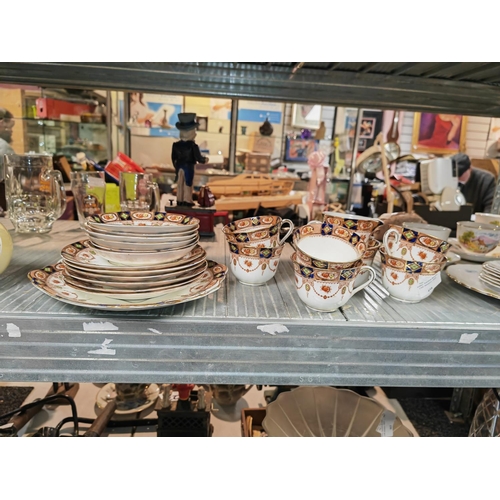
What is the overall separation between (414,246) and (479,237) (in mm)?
330

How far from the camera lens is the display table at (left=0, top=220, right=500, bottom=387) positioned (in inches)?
19.4

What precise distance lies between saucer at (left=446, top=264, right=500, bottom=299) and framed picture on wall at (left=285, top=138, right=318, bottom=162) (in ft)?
9.33

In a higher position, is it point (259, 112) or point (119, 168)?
point (259, 112)

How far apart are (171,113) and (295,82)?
7.85ft

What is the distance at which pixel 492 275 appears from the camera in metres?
0.65

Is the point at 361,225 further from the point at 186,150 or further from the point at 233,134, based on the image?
the point at 233,134

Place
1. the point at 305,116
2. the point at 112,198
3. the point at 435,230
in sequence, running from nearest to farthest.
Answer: the point at 435,230, the point at 112,198, the point at 305,116

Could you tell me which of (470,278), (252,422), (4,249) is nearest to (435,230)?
(470,278)

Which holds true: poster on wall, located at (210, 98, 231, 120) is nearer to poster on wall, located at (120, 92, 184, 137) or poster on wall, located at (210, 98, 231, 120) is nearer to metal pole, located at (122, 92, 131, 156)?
poster on wall, located at (120, 92, 184, 137)

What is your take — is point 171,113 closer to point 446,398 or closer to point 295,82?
point 295,82

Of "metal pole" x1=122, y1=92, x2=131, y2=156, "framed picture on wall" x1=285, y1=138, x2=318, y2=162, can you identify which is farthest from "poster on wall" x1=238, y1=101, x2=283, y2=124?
"metal pole" x1=122, y1=92, x2=131, y2=156

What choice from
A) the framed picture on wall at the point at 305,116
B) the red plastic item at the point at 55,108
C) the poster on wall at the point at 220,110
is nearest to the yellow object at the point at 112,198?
the red plastic item at the point at 55,108

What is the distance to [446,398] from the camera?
1.30 metres

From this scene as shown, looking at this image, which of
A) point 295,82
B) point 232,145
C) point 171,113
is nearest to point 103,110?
point 171,113
